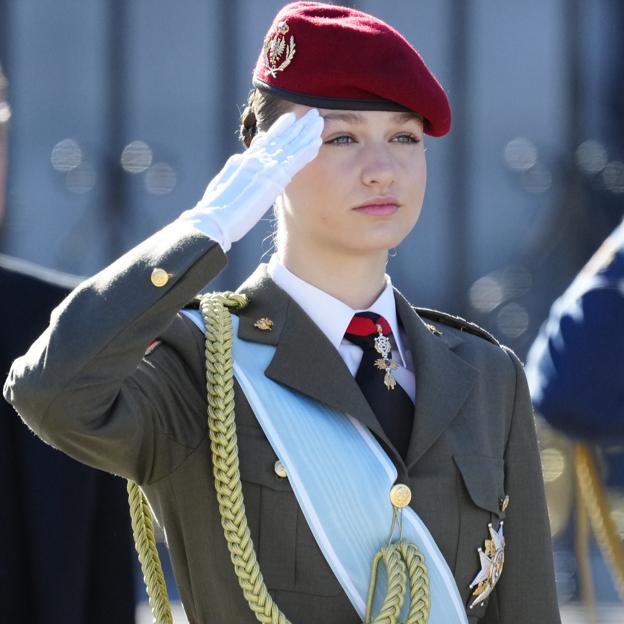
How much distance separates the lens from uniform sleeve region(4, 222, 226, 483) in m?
1.99

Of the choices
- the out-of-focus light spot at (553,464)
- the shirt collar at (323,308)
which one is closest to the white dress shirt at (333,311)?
the shirt collar at (323,308)

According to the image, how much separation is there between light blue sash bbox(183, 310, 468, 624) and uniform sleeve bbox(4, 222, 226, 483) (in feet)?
0.49

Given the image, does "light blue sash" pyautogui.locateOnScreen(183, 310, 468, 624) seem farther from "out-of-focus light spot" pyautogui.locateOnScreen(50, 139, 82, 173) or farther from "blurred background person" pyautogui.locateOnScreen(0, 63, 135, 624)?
"out-of-focus light spot" pyautogui.locateOnScreen(50, 139, 82, 173)

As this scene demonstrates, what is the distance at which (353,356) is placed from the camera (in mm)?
2395

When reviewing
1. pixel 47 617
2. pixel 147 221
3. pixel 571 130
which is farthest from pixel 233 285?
pixel 47 617

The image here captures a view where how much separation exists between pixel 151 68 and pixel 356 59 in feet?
11.6

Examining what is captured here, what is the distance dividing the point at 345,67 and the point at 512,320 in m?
3.51

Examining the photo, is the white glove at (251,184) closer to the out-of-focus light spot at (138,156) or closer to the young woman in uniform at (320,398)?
the young woman in uniform at (320,398)

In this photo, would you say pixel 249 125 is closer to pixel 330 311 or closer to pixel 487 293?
pixel 330 311

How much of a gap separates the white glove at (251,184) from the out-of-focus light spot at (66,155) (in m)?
3.57

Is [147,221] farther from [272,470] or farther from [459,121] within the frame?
[272,470]

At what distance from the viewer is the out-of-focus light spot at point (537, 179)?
584 cm

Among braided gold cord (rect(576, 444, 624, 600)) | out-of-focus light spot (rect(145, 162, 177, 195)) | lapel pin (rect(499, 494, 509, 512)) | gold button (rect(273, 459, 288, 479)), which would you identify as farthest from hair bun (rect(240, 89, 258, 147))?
out-of-focus light spot (rect(145, 162, 177, 195))

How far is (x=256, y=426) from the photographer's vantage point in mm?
2273
